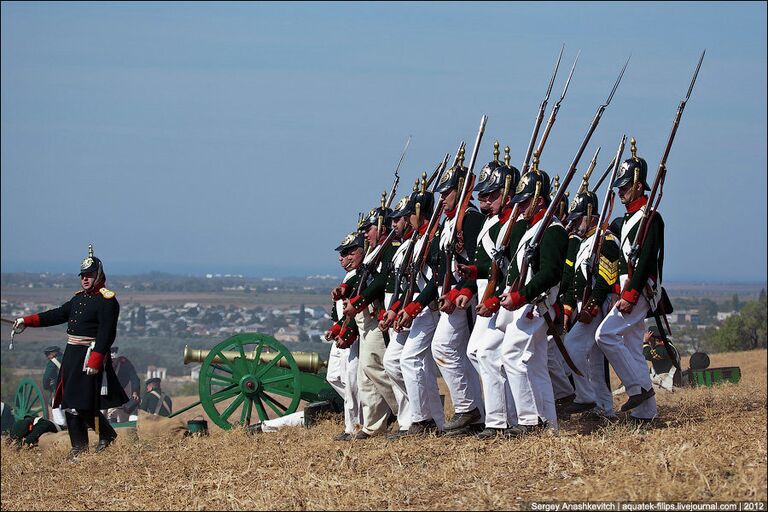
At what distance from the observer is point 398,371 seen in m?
10.2

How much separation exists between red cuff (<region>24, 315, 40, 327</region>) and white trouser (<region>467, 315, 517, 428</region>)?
13.5 ft

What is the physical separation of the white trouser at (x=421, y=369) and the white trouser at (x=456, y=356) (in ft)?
0.70

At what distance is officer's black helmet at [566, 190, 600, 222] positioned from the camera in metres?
11.0

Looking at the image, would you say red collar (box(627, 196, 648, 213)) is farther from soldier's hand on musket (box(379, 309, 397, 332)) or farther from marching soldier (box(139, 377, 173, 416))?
marching soldier (box(139, 377, 173, 416))

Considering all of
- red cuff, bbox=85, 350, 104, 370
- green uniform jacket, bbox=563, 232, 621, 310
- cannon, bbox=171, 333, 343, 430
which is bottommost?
cannon, bbox=171, 333, 343, 430

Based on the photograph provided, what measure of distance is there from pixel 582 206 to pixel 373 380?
2.28 m

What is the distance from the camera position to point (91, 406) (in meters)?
11.0

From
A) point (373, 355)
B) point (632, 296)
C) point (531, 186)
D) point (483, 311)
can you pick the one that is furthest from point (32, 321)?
point (632, 296)

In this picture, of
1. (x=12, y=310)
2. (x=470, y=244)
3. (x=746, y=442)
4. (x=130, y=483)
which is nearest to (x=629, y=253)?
(x=470, y=244)

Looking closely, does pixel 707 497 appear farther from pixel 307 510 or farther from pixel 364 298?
pixel 364 298

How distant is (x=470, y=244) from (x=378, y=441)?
165 cm

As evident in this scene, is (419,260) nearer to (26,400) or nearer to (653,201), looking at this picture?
(653,201)

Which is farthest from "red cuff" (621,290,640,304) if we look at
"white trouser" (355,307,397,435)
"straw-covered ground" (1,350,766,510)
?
"white trouser" (355,307,397,435)

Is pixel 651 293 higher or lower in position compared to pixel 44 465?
higher
